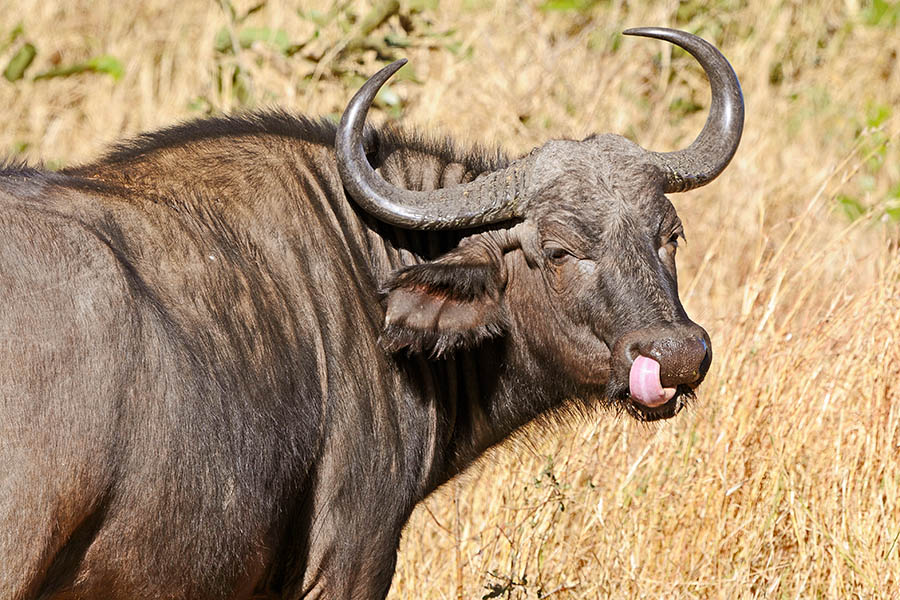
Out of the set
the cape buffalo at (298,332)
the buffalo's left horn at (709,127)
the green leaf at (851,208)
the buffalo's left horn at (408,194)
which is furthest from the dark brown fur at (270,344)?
the green leaf at (851,208)

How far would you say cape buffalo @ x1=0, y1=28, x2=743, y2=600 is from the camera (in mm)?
3271

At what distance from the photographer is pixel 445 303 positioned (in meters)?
4.30

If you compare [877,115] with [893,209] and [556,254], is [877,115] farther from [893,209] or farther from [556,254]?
[556,254]

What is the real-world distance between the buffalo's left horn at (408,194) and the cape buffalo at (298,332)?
1 centimetres

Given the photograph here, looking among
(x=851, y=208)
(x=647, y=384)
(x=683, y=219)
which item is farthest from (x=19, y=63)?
(x=647, y=384)

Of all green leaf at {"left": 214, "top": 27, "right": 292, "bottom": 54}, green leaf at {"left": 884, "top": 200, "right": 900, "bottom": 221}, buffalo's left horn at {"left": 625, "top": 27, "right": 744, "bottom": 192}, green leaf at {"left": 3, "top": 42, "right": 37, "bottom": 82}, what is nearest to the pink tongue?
buffalo's left horn at {"left": 625, "top": 27, "right": 744, "bottom": 192}

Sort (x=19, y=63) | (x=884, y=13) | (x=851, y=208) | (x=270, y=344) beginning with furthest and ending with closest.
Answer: (x=884, y=13) < (x=19, y=63) < (x=851, y=208) < (x=270, y=344)

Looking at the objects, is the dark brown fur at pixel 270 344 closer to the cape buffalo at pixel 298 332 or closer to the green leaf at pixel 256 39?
the cape buffalo at pixel 298 332

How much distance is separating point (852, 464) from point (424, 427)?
209 cm

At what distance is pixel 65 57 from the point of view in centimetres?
1021

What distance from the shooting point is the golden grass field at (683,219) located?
202 inches

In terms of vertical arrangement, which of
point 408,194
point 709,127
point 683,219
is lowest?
point 683,219

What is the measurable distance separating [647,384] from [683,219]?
435cm

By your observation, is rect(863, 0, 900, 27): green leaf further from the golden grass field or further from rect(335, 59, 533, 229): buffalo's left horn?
rect(335, 59, 533, 229): buffalo's left horn
